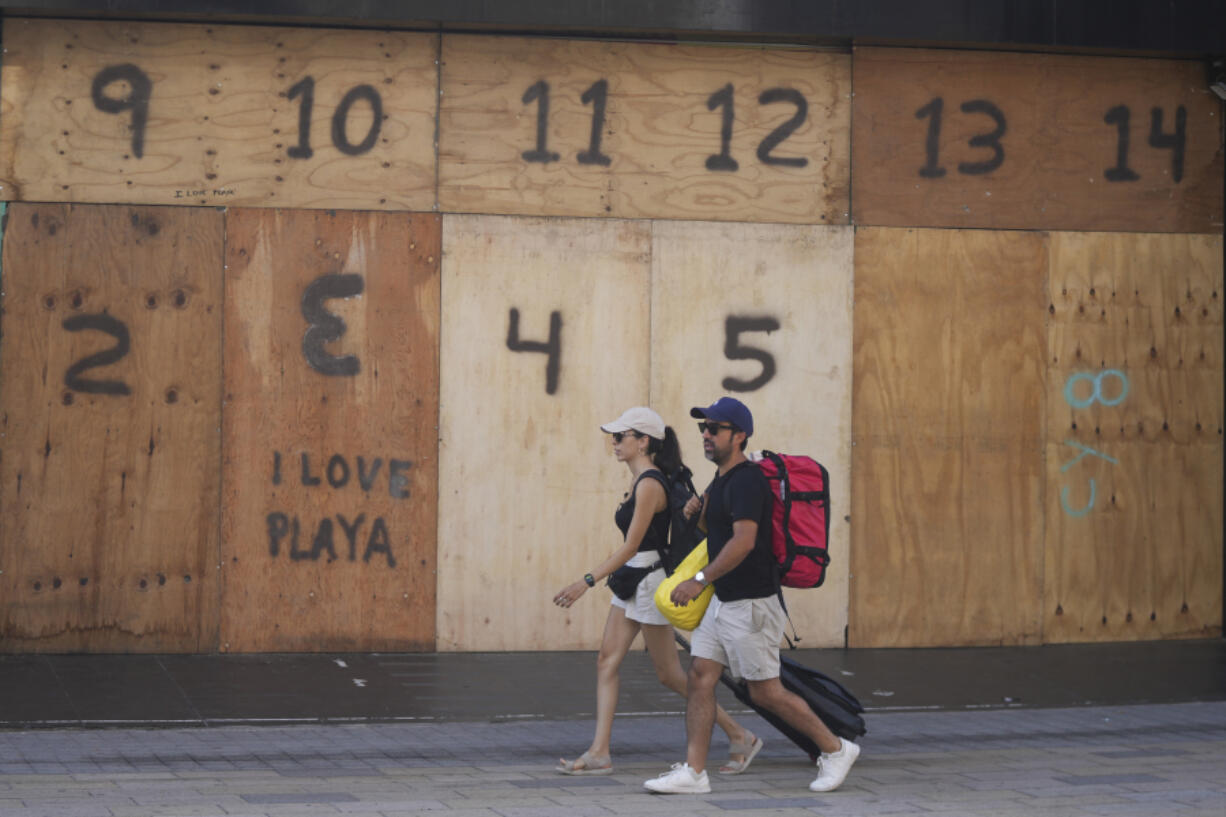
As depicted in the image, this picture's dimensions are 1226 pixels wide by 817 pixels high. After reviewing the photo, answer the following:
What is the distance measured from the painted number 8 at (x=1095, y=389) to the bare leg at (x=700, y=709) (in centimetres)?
584

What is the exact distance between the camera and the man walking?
7.48 metres

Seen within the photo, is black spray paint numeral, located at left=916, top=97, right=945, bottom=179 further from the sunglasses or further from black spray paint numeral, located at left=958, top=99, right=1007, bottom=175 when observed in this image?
the sunglasses

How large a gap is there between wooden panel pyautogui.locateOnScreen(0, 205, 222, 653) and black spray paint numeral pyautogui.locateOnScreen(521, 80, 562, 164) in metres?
2.28

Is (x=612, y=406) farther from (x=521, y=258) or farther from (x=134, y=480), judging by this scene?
(x=134, y=480)

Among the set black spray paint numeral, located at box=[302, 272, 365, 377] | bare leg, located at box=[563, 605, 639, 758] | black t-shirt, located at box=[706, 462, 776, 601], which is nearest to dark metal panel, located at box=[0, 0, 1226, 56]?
black spray paint numeral, located at box=[302, 272, 365, 377]

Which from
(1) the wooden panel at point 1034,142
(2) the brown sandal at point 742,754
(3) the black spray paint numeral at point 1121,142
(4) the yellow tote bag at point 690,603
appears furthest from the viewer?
(3) the black spray paint numeral at point 1121,142

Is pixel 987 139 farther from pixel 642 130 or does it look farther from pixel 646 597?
pixel 646 597

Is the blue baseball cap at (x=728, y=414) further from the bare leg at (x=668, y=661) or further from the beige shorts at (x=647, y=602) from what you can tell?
the bare leg at (x=668, y=661)

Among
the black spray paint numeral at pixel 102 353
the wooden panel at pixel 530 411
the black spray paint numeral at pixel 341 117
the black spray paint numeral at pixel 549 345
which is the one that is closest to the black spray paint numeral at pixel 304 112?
the black spray paint numeral at pixel 341 117

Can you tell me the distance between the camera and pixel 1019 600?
12.5 m

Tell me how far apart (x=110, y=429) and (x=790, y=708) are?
5791 mm

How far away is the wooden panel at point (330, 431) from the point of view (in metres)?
11.6

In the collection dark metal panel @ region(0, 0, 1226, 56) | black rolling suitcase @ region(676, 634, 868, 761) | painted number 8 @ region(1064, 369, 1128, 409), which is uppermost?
dark metal panel @ region(0, 0, 1226, 56)

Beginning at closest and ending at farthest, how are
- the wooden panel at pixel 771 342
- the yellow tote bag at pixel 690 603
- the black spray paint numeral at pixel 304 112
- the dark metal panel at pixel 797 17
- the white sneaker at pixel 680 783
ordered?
the white sneaker at pixel 680 783
the yellow tote bag at pixel 690 603
the dark metal panel at pixel 797 17
the black spray paint numeral at pixel 304 112
the wooden panel at pixel 771 342
